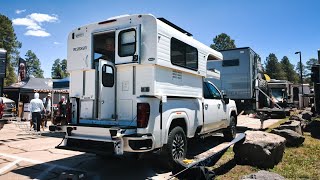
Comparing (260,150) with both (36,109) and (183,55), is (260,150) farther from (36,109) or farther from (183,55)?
(36,109)

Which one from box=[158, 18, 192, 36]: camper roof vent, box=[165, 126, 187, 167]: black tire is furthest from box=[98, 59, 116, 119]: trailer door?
box=[158, 18, 192, 36]: camper roof vent

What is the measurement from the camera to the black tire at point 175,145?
598cm

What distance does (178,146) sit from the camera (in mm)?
6352

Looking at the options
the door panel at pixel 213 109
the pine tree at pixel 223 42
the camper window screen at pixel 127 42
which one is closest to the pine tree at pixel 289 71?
the pine tree at pixel 223 42

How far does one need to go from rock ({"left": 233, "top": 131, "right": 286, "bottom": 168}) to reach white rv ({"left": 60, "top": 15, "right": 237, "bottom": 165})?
4.03 ft

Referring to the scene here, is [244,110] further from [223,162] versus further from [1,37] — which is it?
[1,37]

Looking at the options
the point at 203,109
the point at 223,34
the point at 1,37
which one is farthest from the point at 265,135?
the point at 223,34

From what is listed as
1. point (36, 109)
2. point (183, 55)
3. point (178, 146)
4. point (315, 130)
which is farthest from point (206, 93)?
point (36, 109)

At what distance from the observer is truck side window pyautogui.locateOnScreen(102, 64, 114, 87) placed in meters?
6.13

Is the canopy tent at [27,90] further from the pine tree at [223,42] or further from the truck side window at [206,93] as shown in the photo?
the pine tree at [223,42]

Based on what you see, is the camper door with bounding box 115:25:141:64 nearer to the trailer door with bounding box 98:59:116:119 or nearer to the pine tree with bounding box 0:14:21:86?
the trailer door with bounding box 98:59:116:119

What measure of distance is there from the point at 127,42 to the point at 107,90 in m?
1.12

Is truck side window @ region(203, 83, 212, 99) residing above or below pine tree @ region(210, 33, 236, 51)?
below

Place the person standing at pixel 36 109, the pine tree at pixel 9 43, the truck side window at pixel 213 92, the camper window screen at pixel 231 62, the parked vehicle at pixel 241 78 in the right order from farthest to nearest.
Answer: the pine tree at pixel 9 43 → the camper window screen at pixel 231 62 → the parked vehicle at pixel 241 78 → the person standing at pixel 36 109 → the truck side window at pixel 213 92
